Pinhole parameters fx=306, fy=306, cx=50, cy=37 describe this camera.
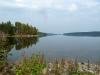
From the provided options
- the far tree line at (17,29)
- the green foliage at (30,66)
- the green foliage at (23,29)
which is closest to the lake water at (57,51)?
the green foliage at (30,66)

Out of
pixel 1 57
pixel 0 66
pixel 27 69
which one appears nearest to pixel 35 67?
pixel 27 69

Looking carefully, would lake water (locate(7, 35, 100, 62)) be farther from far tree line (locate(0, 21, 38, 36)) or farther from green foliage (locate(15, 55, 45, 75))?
far tree line (locate(0, 21, 38, 36))

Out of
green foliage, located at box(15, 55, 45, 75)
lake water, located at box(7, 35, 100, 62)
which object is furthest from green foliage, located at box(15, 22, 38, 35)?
green foliage, located at box(15, 55, 45, 75)

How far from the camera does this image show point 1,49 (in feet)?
39.7

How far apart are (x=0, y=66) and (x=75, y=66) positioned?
3.33 m

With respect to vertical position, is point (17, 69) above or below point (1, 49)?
below

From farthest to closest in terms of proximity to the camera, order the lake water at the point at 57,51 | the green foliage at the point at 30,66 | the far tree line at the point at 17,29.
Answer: the far tree line at the point at 17,29
the lake water at the point at 57,51
the green foliage at the point at 30,66

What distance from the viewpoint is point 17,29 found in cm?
16538

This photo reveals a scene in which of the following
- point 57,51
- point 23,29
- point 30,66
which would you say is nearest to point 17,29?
point 23,29

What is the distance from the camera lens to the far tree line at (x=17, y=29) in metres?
154

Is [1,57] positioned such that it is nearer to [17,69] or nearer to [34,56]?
[17,69]

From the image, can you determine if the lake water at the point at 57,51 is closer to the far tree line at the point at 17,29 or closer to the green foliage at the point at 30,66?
the green foliage at the point at 30,66

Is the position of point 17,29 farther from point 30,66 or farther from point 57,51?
point 30,66

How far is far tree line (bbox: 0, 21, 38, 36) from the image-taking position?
154 metres
